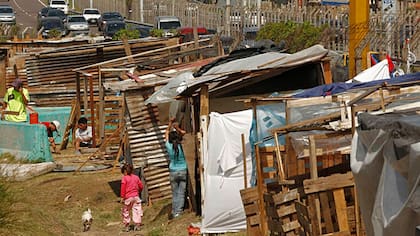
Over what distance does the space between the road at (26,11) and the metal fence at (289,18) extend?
663 centimetres

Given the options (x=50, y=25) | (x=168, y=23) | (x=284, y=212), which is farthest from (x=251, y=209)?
(x=50, y=25)

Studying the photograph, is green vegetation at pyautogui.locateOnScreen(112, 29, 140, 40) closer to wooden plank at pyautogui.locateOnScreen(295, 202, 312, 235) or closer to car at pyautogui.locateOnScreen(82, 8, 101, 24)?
car at pyautogui.locateOnScreen(82, 8, 101, 24)

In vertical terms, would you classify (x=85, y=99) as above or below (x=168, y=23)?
below

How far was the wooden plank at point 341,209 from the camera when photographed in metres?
10.2

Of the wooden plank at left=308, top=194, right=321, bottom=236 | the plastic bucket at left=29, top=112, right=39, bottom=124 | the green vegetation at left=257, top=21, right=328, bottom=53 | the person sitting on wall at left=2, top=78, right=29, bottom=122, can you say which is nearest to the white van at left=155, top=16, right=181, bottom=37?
the green vegetation at left=257, top=21, right=328, bottom=53

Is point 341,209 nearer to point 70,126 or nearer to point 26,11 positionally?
point 70,126

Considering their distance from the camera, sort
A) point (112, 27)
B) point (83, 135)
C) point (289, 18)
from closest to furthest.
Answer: point (83, 135) → point (289, 18) → point (112, 27)

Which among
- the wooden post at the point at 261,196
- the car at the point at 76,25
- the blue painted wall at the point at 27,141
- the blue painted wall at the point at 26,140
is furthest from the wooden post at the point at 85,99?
the car at the point at 76,25

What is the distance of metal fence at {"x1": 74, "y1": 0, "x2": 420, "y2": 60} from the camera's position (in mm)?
21081

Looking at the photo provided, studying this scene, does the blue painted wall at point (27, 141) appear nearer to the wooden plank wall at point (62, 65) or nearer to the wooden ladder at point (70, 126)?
the wooden ladder at point (70, 126)

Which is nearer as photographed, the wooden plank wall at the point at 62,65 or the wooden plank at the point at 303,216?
the wooden plank at the point at 303,216

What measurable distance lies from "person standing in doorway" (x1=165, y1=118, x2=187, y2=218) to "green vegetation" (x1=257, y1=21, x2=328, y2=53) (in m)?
7.39

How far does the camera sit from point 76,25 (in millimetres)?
54375

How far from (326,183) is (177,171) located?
6100 mm
